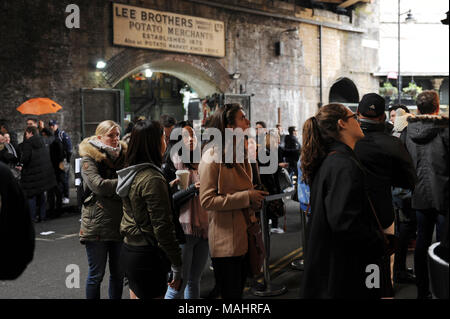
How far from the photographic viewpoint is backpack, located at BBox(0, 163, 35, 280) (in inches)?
67.8

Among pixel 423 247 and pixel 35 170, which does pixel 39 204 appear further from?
pixel 423 247

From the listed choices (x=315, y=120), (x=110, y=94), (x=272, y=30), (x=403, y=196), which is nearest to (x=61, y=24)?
(x=110, y=94)

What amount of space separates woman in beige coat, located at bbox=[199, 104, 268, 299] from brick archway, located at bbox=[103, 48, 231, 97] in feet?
37.4

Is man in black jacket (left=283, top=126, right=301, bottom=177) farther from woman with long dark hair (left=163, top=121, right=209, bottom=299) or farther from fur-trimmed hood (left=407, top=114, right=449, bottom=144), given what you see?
fur-trimmed hood (left=407, top=114, right=449, bottom=144)

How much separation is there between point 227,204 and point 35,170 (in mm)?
6283

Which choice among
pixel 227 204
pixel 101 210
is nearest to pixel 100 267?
pixel 101 210

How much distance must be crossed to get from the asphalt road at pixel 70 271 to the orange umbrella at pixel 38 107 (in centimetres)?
376

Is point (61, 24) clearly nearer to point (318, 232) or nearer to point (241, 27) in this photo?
point (241, 27)

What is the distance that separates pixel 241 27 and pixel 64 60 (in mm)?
7018

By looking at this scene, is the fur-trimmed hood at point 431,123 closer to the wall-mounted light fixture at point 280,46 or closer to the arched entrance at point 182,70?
the arched entrance at point 182,70

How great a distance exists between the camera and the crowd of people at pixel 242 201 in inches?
86.2

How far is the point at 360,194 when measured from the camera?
218cm

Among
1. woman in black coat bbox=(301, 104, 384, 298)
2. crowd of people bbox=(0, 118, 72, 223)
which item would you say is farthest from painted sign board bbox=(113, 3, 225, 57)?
woman in black coat bbox=(301, 104, 384, 298)

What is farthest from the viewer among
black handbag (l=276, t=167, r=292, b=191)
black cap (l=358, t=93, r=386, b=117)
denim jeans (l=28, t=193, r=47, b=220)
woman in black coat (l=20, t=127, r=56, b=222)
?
denim jeans (l=28, t=193, r=47, b=220)
